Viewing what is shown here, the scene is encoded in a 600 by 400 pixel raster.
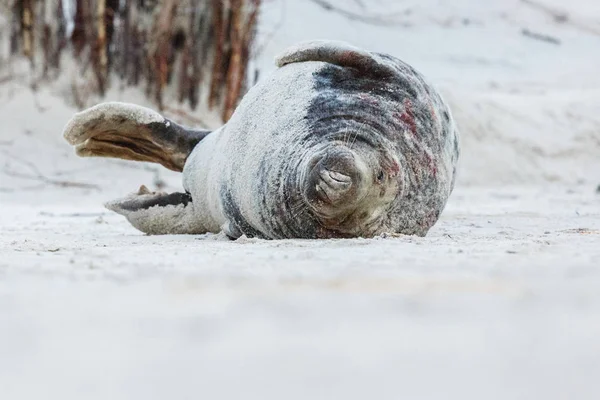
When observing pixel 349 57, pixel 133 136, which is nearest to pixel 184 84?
pixel 133 136

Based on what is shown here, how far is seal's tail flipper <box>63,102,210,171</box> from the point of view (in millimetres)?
3740

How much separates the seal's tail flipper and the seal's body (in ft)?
2.24

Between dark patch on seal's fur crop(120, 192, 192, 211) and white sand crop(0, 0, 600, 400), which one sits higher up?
white sand crop(0, 0, 600, 400)

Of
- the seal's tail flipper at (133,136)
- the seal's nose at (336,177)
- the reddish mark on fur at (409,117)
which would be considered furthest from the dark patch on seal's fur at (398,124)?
the seal's tail flipper at (133,136)

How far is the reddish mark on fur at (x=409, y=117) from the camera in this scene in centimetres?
283

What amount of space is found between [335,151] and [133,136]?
1625 millimetres

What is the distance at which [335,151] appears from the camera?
8.30 ft

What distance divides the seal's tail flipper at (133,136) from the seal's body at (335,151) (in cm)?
68

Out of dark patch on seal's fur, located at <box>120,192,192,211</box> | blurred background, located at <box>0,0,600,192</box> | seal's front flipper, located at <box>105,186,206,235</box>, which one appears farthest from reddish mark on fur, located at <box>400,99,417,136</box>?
blurred background, located at <box>0,0,600,192</box>

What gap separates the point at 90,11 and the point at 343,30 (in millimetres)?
5353

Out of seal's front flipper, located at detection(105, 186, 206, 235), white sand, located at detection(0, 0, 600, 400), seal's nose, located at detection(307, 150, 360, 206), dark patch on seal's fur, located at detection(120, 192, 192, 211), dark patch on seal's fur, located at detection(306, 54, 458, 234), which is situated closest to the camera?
white sand, located at detection(0, 0, 600, 400)

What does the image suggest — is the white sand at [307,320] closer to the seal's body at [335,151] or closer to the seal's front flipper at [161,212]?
the seal's body at [335,151]

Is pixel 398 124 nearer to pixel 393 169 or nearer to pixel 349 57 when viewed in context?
pixel 393 169

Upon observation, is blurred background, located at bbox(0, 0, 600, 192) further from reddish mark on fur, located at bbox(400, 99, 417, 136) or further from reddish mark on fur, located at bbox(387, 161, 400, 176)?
reddish mark on fur, located at bbox(387, 161, 400, 176)
